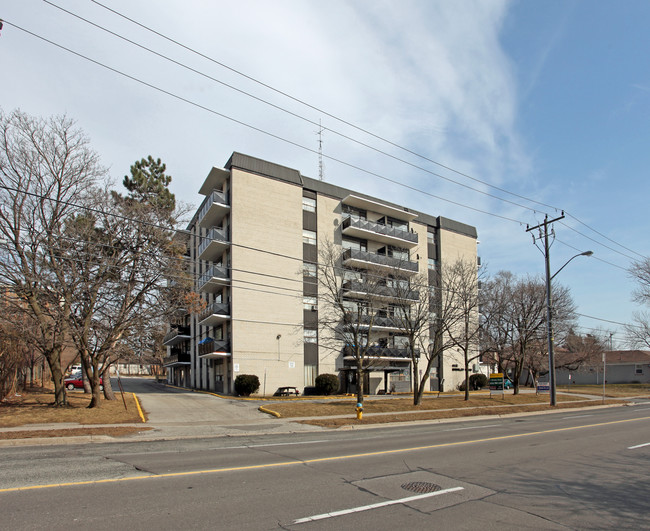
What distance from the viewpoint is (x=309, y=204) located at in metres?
39.3

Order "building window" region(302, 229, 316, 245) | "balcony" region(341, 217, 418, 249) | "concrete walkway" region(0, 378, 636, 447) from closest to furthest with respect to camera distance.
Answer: "concrete walkway" region(0, 378, 636, 447), "building window" region(302, 229, 316, 245), "balcony" region(341, 217, 418, 249)

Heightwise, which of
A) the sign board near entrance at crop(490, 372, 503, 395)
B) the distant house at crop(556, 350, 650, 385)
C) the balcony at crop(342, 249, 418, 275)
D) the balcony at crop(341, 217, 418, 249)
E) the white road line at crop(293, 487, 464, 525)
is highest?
the balcony at crop(341, 217, 418, 249)

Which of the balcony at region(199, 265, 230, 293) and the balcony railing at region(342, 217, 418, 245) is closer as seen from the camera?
the balcony at region(199, 265, 230, 293)

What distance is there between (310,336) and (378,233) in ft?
37.8

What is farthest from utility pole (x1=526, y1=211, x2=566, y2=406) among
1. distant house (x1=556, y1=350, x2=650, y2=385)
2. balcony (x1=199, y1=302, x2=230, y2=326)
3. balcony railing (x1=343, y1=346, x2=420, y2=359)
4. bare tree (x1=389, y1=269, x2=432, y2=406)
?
distant house (x1=556, y1=350, x2=650, y2=385)

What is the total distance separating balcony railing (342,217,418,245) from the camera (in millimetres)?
40531

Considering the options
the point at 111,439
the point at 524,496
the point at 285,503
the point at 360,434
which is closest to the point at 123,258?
the point at 111,439

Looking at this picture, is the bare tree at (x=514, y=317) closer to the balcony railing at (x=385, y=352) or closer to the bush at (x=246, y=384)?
the balcony railing at (x=385, y=352)

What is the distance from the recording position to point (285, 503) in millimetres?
6520

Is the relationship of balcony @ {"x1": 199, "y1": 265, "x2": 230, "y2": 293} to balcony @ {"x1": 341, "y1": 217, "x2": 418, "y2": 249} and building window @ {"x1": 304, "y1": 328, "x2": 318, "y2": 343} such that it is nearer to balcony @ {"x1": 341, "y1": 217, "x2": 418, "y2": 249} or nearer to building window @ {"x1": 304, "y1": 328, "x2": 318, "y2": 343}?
building window @ {"x1": 304, "y1": 328, "x2": 318, "y2": 343}

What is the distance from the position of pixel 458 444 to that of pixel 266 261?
2482cm

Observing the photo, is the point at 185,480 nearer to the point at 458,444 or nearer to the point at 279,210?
the point at 458,444

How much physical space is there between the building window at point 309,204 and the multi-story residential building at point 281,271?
85 millimetres

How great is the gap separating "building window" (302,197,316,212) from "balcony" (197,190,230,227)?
6.58 meters
